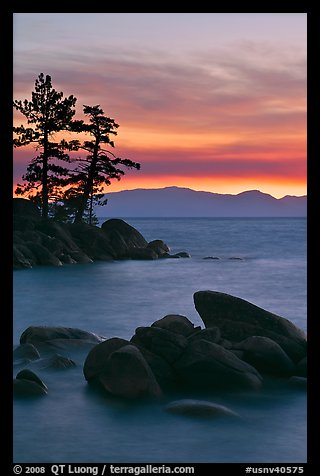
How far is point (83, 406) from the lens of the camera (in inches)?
402

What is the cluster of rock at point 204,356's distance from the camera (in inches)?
410

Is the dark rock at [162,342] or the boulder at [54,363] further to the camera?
the boulder at [54,363]

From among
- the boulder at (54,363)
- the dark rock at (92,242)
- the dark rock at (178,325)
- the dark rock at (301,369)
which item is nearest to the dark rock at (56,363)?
the boulder at (54,363)

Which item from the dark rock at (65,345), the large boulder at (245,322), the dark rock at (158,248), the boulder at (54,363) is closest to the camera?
the boulder at (54,363)

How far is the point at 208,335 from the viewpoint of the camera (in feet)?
39.0

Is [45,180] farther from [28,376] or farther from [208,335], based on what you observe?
[28,376]

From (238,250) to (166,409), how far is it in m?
47.4

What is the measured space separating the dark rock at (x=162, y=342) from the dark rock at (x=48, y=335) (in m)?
2.64

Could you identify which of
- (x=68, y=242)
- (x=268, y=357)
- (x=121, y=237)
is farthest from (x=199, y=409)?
(x=121, y=237)

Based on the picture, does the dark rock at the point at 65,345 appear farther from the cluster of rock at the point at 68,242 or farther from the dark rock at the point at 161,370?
the cluster of rock at the point at 68,242

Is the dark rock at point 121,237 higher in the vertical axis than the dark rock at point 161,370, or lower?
higher

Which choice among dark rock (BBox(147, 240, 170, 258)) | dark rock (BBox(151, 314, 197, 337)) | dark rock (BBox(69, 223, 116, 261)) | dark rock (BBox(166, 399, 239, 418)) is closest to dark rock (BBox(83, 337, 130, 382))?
dark rock (BBox(166, 399, 239, 418))
